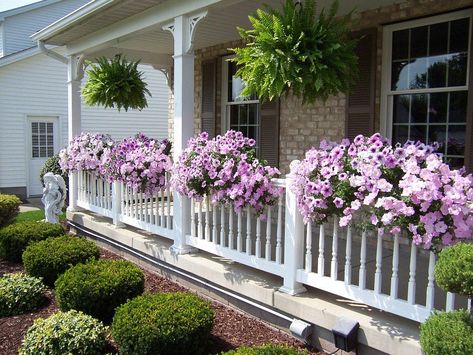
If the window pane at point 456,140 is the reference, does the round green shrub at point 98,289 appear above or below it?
below

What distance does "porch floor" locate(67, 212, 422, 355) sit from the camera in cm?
302

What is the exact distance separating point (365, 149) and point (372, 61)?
8.21 feet

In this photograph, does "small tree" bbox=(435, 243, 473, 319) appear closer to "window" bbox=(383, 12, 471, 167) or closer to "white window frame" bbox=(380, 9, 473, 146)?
"window" bbox=(383, 12, 471, 167)

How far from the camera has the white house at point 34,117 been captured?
41.3 ft

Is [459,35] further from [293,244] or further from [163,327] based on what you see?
[163,327]

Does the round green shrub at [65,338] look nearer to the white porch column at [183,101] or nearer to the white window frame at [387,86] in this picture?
the white porch column at [183,101]

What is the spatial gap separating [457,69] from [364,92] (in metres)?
1.00

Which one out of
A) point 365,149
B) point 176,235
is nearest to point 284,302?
point 365,149

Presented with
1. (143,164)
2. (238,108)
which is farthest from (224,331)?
(238,108)

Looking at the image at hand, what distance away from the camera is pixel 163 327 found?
3131 millimetres

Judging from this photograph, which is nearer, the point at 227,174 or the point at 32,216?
the point at 227,174

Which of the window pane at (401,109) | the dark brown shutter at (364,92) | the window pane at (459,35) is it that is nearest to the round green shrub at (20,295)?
the dark brown shutter at (364,92)

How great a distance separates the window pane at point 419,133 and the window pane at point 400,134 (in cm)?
6

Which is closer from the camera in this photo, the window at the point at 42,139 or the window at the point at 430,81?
the window at the point at 430,81
